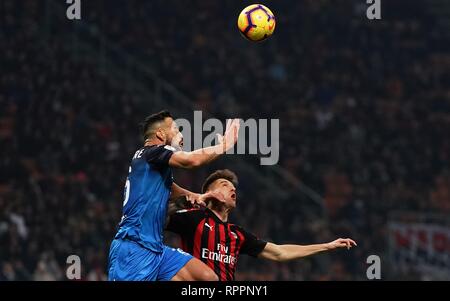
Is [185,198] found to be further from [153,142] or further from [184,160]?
[184,160]

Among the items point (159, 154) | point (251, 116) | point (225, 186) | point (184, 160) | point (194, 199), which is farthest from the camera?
point (251, 116)

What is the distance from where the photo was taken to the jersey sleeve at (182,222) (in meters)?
8.84

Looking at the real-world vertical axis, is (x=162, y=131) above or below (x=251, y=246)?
above

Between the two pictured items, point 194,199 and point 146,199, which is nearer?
point 146,199

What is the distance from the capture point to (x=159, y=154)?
8.01m

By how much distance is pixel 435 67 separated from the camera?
26.0 meters

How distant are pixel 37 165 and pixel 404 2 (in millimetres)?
14125

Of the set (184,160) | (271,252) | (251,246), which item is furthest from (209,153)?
(271,252)

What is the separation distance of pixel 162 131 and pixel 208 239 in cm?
118

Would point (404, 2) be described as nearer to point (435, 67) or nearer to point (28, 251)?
point (435, 67)

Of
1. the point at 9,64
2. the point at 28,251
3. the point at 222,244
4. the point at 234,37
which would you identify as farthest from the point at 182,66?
the point at 222,244

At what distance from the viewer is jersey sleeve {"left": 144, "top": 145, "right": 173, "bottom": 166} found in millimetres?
7962

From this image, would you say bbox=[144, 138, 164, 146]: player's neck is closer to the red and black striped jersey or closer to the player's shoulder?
the player's shoulder

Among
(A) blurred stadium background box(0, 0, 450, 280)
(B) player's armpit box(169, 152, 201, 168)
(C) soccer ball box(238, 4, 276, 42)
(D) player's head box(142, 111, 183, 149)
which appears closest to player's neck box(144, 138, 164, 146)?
(D) player's head box(142, 111, 183, 149)
